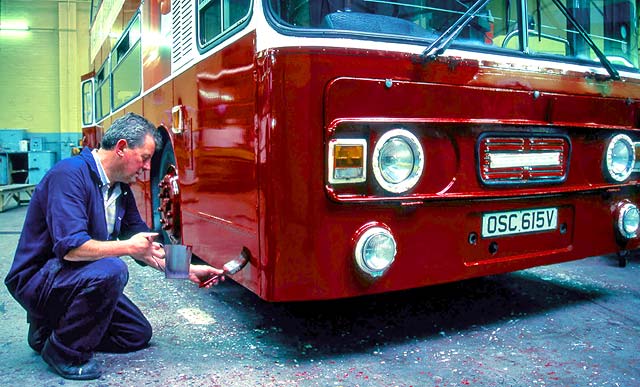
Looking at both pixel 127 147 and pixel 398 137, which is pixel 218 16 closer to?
pixel 127 147

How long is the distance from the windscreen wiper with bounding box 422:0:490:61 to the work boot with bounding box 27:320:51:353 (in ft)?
6.79

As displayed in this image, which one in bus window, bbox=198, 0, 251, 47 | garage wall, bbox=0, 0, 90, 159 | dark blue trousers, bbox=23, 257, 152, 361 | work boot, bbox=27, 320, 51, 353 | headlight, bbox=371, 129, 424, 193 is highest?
garage wall, bbox=0, 0, 90, 159

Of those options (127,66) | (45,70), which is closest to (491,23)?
(127,66)

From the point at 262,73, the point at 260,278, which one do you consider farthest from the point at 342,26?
the point at 260,278

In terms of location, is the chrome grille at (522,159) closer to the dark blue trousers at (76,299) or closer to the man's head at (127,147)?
the man's head at (127,147)

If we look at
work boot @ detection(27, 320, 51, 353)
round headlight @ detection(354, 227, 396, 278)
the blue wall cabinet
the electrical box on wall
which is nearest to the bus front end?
round headlight @ detection(354, 227, 396, 278)

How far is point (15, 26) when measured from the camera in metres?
15.3

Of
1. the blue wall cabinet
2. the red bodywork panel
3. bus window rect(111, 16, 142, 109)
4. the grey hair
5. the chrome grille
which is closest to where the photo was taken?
the red bodywork panel

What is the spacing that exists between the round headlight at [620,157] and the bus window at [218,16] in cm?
212

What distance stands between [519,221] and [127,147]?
1893mm

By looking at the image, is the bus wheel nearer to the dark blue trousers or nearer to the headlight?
the dark blue trousers

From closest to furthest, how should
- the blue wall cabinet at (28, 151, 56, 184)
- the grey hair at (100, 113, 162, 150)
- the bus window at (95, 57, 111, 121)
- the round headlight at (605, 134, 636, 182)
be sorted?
the grey hair at (100, 113, 162, 150) → the round headlight at (605, 134, 636, 182) → the bus window at (95, 57, 111, 121) → the blue wall cabinet at (28, 151, 56, 184)

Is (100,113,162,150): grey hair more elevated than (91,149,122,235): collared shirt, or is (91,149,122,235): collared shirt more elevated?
(100,113,162,150): grey hair

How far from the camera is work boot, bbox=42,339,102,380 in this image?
2.38 m
